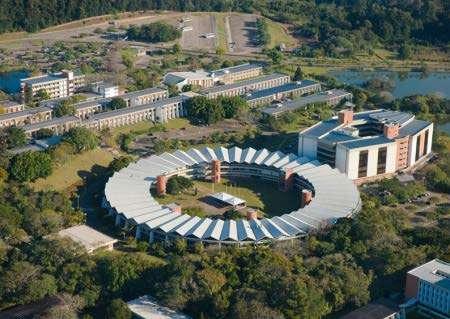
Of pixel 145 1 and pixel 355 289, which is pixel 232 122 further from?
pixel 145 1

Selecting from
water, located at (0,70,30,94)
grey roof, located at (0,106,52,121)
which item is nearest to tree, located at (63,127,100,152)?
grey roof, located at (0,106,52,121)

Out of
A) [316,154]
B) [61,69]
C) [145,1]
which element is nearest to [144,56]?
[61,69]

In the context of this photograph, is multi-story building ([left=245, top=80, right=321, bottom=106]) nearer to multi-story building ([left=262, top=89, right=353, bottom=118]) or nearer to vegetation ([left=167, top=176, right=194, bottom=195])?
multi-story building ([left=262, top=89, right=353, bottom=118])

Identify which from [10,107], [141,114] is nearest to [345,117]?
[141,114]

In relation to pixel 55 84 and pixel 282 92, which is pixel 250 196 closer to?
pixel 282 92

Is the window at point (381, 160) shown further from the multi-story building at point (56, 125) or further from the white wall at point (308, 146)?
the multi-story building at point (56, 125)

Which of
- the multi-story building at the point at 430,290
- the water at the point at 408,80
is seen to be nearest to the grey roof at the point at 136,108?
the water at the point at 408,80
